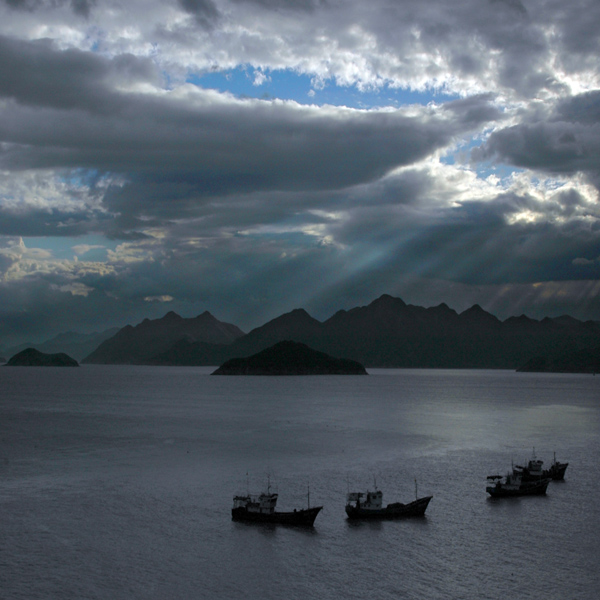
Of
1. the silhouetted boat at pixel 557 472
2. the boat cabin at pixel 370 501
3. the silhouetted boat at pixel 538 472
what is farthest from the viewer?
the silhouetted boat at pixel 557 472

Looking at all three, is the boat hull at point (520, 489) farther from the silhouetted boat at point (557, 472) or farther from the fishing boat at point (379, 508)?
the fishing boat at point (379, 508)

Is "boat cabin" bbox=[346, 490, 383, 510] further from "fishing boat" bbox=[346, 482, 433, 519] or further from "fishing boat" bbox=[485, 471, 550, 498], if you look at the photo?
"fishing boat" bbox=[485, 471, 550, 498]

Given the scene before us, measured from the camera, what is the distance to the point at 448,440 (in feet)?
414

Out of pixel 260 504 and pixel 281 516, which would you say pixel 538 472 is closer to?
pixel 281 516

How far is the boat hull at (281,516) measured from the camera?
61812 mm

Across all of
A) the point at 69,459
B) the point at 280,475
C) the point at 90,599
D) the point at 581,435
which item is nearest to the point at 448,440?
the point at 581,435

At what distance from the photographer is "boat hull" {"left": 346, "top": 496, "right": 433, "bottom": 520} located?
6475cm

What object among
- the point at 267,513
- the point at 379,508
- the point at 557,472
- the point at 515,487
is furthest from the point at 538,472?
the point at 267,513

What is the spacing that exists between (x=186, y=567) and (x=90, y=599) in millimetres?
8325

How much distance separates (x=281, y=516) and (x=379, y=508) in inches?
414

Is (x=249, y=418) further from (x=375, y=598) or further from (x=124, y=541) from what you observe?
(x=375, y=598)

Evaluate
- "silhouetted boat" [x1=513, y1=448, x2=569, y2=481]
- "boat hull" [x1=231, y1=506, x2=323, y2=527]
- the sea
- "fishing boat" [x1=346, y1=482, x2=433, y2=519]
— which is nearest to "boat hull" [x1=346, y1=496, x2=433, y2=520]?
"fishing boat" [x1=346, y1=482, x2=433, y2=519]

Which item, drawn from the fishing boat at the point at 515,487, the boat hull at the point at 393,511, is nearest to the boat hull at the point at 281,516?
the boat hull at the point at 393,511

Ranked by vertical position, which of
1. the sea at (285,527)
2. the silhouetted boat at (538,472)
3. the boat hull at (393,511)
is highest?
the silhouetted boat at (538,472)
